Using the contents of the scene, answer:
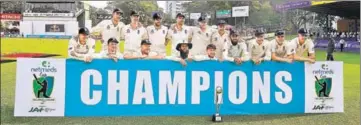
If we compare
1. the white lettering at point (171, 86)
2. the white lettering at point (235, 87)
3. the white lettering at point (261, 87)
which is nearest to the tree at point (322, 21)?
the white lettering at point (261, 87)

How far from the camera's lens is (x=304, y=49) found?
20.2ft

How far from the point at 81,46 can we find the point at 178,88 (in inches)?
60.7

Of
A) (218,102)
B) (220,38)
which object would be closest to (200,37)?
(220,38)

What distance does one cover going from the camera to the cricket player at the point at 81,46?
5.49 metres

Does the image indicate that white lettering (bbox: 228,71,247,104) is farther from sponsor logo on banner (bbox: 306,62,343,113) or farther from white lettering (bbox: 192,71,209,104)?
sponsor logo on banner (bbox: 306,62,343,113)

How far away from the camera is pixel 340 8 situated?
12.3 meters

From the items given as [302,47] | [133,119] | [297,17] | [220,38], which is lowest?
[133,119]

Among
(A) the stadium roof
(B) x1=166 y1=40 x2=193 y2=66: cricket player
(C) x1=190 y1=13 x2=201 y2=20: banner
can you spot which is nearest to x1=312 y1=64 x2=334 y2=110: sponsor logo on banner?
(B) x1=166 y1=40 x2=193 y2=66: cricket player

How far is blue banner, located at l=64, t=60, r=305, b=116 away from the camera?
5.43m

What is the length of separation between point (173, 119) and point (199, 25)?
1.72m

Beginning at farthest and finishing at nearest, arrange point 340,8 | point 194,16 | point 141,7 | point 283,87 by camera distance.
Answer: point 340,8, point 141,7, point 194,16, point 283,87

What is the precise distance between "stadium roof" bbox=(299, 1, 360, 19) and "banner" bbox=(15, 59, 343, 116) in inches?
190

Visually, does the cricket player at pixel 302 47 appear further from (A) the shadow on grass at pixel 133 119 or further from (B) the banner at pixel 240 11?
(B) the banner at pixel 240 11

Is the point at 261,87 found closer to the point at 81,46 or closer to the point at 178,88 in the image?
the point at 178,88
